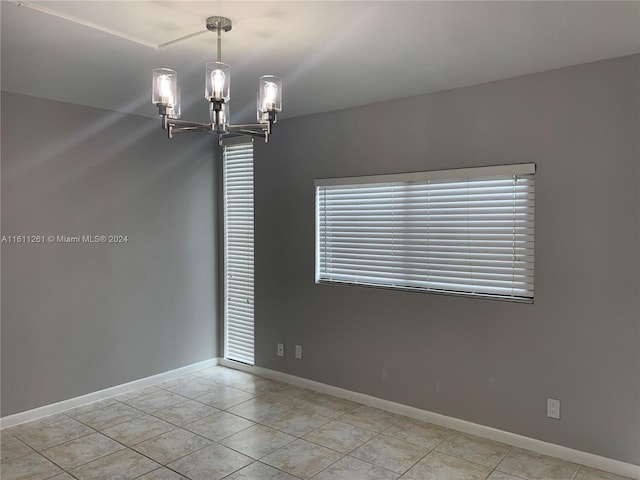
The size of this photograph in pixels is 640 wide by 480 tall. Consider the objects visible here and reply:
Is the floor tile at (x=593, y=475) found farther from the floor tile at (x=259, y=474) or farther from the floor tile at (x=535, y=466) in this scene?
the floor tile at (x=259, y=474)

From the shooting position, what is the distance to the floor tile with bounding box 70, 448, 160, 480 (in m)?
2.82

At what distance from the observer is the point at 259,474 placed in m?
2.83

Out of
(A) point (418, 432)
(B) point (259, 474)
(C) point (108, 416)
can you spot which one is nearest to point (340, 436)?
(A) point (418, 432)

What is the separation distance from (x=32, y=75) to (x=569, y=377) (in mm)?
4056

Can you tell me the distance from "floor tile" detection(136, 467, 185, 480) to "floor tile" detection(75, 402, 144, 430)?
0.87 m

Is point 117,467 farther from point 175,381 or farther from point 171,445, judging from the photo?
point 175,381

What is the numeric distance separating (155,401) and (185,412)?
15.8 inches

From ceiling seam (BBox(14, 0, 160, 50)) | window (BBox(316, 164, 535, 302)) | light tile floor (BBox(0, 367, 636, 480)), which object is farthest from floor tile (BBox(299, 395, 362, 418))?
ceiling seam (BBox(14, 0, 160, 50))

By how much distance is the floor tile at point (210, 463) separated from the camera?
2.84m

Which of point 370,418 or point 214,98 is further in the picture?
point 370,418

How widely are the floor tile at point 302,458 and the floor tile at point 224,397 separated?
0.94 m

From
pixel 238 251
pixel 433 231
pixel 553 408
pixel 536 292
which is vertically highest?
pixel 433 231

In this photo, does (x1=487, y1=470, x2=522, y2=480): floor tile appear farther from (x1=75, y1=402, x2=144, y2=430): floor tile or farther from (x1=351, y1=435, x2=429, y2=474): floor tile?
(x1=75, y1=402, x2=144, y2=430): floor tile

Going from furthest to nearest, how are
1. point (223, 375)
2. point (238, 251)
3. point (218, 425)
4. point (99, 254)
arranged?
point (238, 251) < point (223, 375) < point (99, 254) < point (218, 425)
